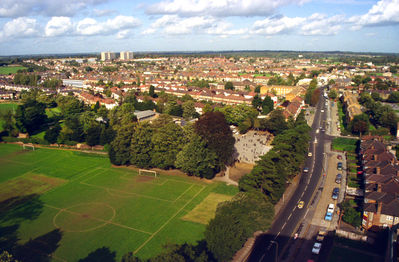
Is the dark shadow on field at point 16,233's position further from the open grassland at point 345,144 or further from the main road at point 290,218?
the open grassland at point 345,144

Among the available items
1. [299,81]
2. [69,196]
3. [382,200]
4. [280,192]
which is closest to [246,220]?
[280,192]

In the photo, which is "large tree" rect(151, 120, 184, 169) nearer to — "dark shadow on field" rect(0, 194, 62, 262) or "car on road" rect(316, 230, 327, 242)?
"dark shadow on field" rect(0, 194, 62, 262)

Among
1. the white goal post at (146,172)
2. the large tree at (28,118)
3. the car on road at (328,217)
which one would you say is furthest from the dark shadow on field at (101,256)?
the large tree at (28,118)

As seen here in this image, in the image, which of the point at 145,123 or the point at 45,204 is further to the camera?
the point at 145,123

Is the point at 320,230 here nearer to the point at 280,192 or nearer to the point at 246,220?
the point at 280,192

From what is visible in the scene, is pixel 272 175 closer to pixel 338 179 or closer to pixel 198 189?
pixel 198 189
